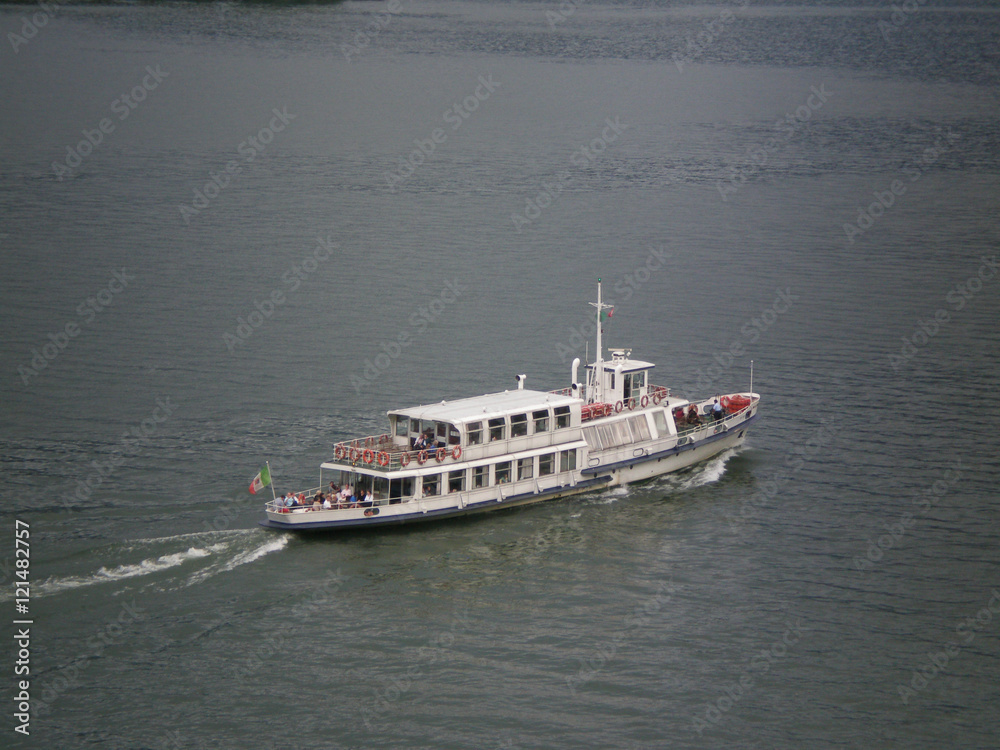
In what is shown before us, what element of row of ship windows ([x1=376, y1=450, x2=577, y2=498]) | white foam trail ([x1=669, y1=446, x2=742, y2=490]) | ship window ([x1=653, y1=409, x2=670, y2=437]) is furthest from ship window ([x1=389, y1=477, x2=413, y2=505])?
ship window ([x1=653, y1=409, x2=670, y2=437])

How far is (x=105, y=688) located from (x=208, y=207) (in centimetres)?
9149

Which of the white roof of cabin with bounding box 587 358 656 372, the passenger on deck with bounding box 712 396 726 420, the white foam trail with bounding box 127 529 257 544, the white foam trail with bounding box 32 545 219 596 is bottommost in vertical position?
the white foam trail with bounding box 32 545 219 596

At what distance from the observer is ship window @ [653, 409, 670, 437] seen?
263ft

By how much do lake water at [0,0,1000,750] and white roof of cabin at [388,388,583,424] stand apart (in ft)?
19.4

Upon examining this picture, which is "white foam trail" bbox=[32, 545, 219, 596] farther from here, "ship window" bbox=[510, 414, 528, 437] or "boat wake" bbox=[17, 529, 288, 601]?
"ship window" bbox=[510, 414, 528, 437]

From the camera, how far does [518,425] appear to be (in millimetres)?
73875

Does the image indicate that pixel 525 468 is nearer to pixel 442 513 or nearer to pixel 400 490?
pixel 442 513

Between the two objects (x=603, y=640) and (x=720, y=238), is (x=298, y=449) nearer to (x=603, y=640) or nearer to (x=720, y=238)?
(x=603, y=640)

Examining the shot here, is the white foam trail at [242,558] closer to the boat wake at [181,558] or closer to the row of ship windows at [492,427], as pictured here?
the boat wake at [181,558]

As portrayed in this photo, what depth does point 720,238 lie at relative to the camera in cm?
13275

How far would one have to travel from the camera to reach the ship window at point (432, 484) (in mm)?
70375

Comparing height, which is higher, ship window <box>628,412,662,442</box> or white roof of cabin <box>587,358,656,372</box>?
white roof of cabin <box>587,358,656,372</box>

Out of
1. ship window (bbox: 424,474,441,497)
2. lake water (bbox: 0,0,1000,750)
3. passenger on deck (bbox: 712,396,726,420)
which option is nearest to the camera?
lake water (bbox: 0,0,1000,750)

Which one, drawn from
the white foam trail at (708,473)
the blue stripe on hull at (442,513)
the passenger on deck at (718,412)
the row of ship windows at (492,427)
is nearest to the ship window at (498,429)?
the row of ship windows at (492,427)
